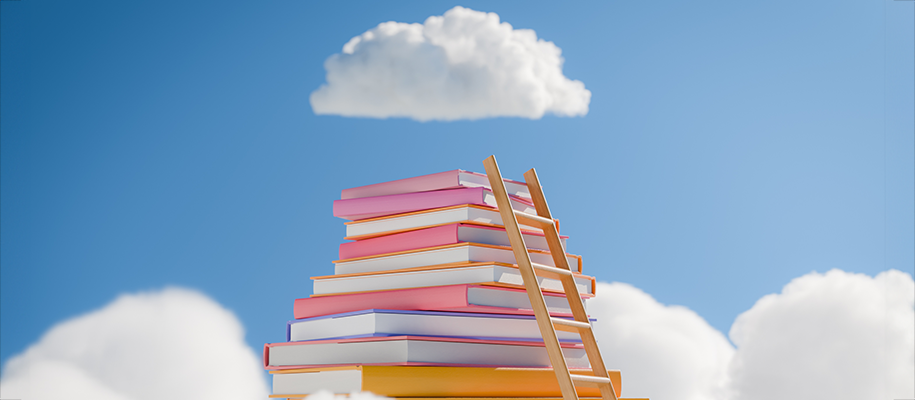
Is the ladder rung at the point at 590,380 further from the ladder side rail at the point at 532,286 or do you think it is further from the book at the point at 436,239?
the book at the point at 436,239

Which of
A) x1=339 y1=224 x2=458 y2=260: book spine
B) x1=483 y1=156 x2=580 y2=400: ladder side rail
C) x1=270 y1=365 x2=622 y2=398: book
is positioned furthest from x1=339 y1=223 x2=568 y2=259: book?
x1=270 y1=365 x2=622 y2=398: book

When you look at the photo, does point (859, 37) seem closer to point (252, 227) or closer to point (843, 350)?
point (843, 350)

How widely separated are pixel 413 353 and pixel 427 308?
9.7 inches

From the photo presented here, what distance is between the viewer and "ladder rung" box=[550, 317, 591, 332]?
82.3 inches

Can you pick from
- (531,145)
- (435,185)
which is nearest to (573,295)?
(435,185)

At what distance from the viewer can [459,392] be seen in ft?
6.64

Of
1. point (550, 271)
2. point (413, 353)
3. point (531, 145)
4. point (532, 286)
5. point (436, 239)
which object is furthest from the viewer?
point (531, 145)

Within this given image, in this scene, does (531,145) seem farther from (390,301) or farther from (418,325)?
(418,325)

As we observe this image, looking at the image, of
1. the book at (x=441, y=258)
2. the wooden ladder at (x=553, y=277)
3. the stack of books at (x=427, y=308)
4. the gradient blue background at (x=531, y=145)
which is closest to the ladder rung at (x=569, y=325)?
the wooden ladder at (x=553, y=277)

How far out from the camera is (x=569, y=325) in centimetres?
212

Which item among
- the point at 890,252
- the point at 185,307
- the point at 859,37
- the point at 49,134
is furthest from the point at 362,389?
the point at 859,37

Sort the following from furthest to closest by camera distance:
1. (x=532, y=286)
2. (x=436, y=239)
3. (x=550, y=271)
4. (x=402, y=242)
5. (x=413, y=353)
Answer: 1. (x=402, y=242)
2. (x=436, y=239)
3. (x=550, y=271)
4. (x=532, y=286)
5. (x=413, y=353)

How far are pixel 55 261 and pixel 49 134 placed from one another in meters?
0.48

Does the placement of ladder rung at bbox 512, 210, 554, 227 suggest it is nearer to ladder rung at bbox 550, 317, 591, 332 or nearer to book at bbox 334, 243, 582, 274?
book at bbox 334, 243, 582, 274
